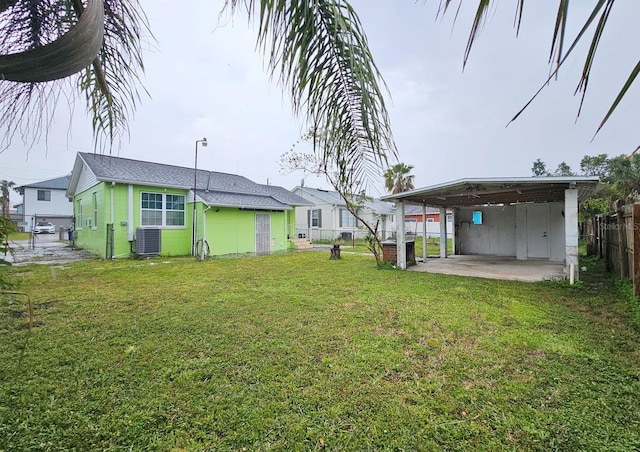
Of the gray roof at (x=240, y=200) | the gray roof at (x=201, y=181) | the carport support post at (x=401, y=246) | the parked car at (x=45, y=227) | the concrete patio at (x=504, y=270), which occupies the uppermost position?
the gray roof at (x=201, y=181)

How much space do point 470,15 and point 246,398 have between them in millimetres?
2813

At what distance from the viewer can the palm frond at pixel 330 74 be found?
127 centimetres

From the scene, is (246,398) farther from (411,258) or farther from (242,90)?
(411,258)

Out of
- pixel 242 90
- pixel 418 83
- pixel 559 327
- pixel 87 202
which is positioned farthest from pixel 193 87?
pixel 87 202

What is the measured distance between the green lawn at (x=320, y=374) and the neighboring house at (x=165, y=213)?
6916mm

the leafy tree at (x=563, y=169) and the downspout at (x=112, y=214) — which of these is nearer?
the downspout at (x=112, y=214)

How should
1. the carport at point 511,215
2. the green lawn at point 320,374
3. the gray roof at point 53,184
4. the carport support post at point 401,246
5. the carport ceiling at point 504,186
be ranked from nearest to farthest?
the green lawn at point 320,374 < the carport ceiling at point 504,186 < the carport at point 511,215 < the carport support post at point 401,246 < the gray roof at point 53,184

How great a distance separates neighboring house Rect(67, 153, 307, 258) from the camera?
11.7m

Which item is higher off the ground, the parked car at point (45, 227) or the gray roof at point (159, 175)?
the gray roof at point (159, 175)

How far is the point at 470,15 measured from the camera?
960 millimetres

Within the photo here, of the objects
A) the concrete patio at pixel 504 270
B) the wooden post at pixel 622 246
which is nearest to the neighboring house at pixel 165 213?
the concrete patio at pixel 504 270

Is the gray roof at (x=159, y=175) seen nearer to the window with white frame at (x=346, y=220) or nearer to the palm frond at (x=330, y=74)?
the window with white frame at (x=346, y=220)

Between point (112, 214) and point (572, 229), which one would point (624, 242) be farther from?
point (112, 214)

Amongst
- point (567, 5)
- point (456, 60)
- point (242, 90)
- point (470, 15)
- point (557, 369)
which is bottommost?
point (557, 369)
